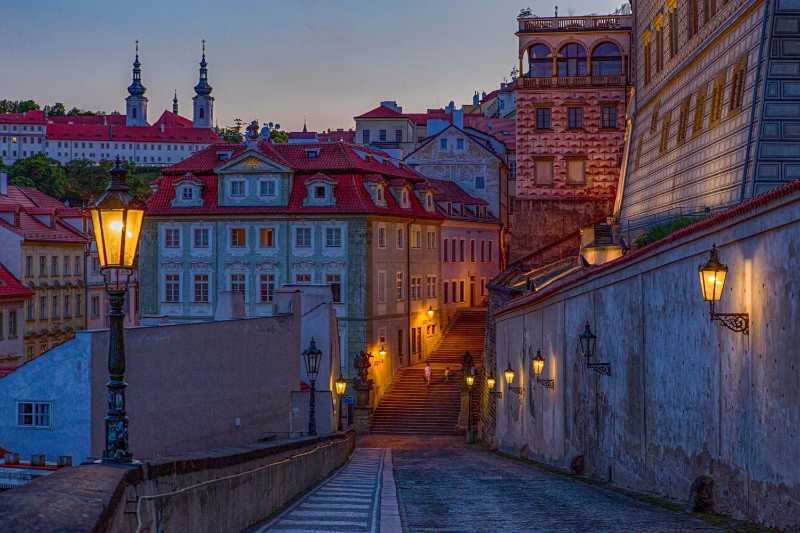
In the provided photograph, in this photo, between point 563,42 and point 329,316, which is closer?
point 329,316

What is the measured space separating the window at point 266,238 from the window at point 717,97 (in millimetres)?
35711

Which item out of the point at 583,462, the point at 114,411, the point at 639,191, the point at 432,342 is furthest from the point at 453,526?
the point at 432,342

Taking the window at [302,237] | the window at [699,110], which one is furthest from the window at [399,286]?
the window at [699,110]

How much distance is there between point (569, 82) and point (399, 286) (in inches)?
572

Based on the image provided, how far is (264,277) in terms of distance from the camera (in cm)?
6153

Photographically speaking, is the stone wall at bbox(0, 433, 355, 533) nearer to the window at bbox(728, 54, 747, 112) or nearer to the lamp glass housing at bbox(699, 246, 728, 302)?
the lamp glass housing at bbox(699, 246, 728, 302)

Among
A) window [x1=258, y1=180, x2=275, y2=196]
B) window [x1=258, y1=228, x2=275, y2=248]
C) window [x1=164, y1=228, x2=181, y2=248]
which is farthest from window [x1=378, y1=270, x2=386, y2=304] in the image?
window [x1=164, y1=228, x2=181, y2=248]

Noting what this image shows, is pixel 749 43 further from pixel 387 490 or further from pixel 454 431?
pixel 454 431

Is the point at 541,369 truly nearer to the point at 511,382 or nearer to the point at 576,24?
the point at 511,382

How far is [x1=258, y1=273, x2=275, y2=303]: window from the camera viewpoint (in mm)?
61375

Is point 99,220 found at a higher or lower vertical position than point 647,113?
lower

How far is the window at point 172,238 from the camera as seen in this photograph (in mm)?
62375

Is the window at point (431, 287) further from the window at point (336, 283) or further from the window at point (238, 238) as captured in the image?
the window at point (238, 238)

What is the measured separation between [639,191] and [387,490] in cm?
2453
